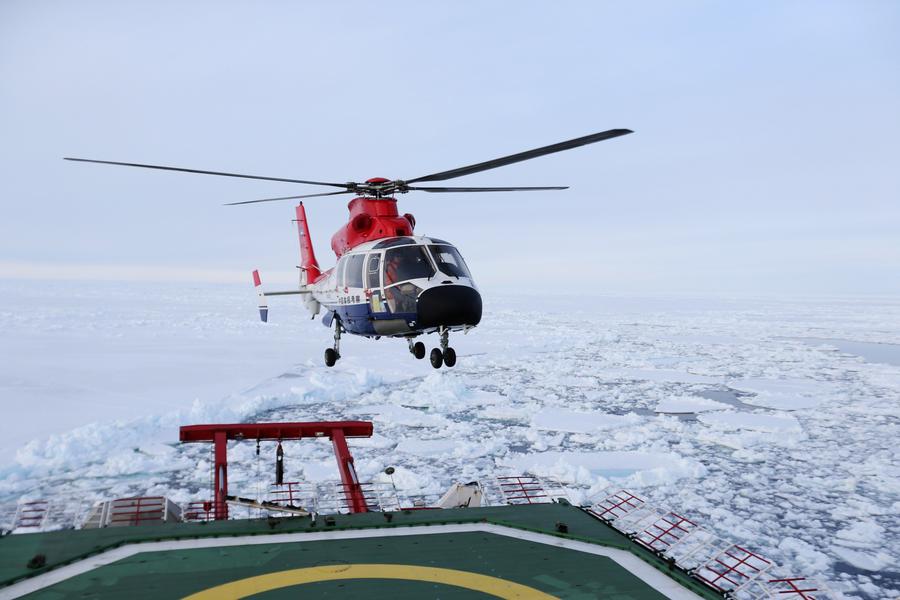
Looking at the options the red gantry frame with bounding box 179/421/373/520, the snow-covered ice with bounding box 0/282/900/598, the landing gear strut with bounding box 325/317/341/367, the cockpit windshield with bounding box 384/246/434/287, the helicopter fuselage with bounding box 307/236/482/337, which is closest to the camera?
the helicopter fuselage with bounding box 307/236/482/337

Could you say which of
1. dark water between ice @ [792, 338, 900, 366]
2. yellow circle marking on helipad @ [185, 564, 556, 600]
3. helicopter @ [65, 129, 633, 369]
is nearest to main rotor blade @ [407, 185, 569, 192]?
helicopter @ [65, 129, 633, 369]

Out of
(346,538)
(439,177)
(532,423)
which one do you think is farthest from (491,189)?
(532,423)

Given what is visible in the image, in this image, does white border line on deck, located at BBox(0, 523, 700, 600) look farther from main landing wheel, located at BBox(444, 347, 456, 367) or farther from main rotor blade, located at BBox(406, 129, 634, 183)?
main rotor blade, located at BBox(406, 129, 634, 183)

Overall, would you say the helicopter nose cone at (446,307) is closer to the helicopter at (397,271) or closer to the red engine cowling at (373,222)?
the helicopter at (397,271)

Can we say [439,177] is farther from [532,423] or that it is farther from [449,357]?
[532,423]

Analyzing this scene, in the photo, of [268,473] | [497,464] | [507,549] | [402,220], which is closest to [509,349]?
[497,464]
